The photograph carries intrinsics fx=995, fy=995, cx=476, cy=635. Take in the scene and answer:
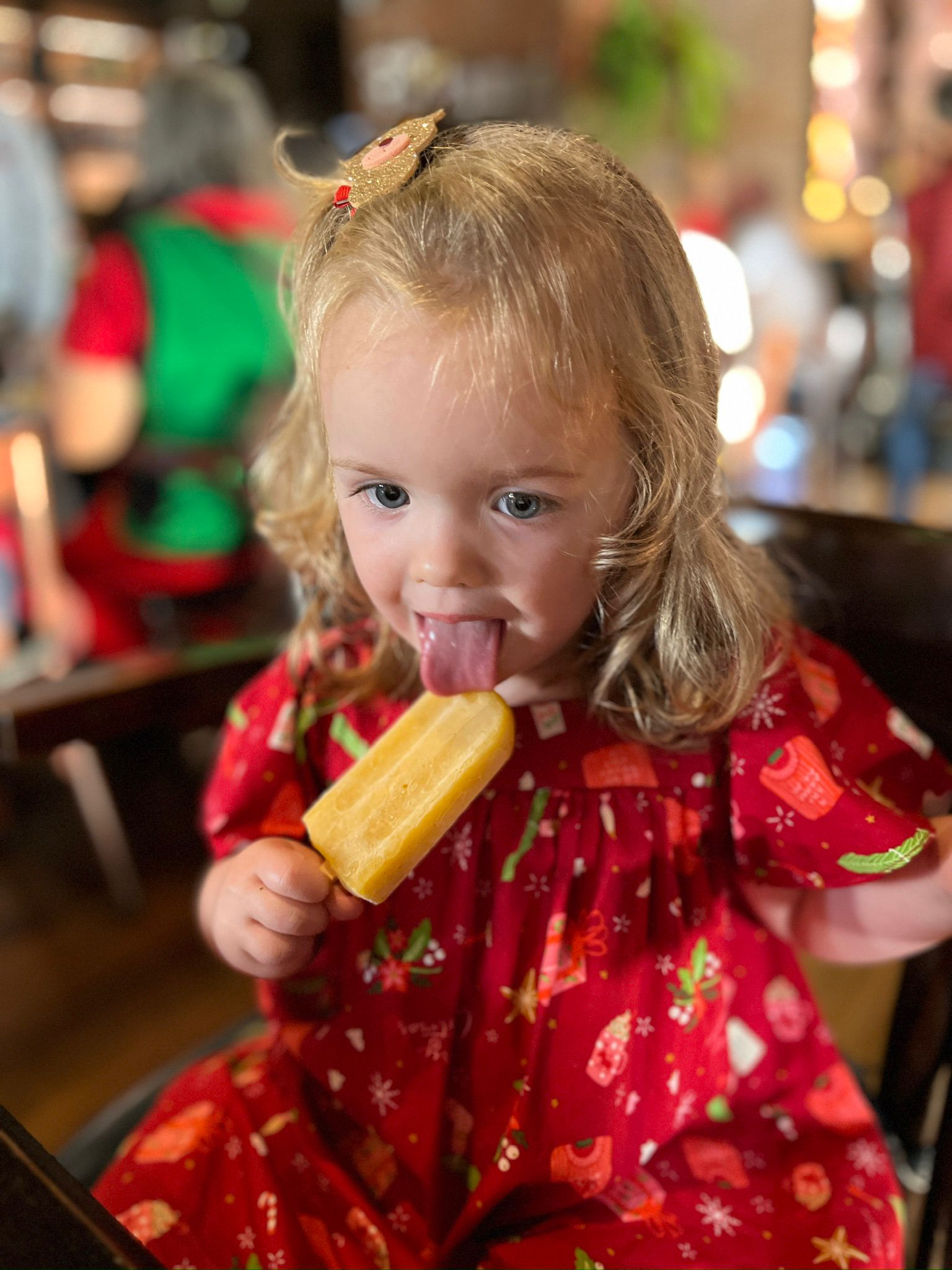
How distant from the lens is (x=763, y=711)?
71 cm

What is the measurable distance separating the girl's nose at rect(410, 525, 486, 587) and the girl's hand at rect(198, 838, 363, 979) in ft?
0.67

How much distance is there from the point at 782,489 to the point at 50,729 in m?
3.38

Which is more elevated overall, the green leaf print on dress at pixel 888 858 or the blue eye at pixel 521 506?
the blue eye at pixel 521 506

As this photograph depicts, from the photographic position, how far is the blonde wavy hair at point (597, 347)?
1.79 ft

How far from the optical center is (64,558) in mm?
2096

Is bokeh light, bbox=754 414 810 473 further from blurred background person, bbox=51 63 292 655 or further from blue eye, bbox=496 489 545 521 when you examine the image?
blue eye, bbox=496 489 545 521

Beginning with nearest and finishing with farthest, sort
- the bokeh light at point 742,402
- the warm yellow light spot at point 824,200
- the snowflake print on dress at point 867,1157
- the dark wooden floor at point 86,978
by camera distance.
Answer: the snowflake print on dress at point 867,1157 → the dark wooden floor at point 86,978 → the bokeh light at point 742,402 → the warm yellow light spot at point 824,200

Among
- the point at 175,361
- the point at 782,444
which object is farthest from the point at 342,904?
the point at 782,444

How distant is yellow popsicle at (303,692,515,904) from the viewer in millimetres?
615

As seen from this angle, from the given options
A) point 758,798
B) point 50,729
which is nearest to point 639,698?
point 758,798

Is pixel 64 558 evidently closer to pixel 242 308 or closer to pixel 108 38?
pixel 242 308

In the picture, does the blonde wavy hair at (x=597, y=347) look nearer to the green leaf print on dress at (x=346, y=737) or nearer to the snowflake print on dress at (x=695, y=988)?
the green leaf print on dress at (x=346, y=737)

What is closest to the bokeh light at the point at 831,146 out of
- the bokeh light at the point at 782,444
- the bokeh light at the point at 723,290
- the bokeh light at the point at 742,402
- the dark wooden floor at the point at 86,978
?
the bokeh light at the point at 782,444

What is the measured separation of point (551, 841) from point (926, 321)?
371 centimetres
